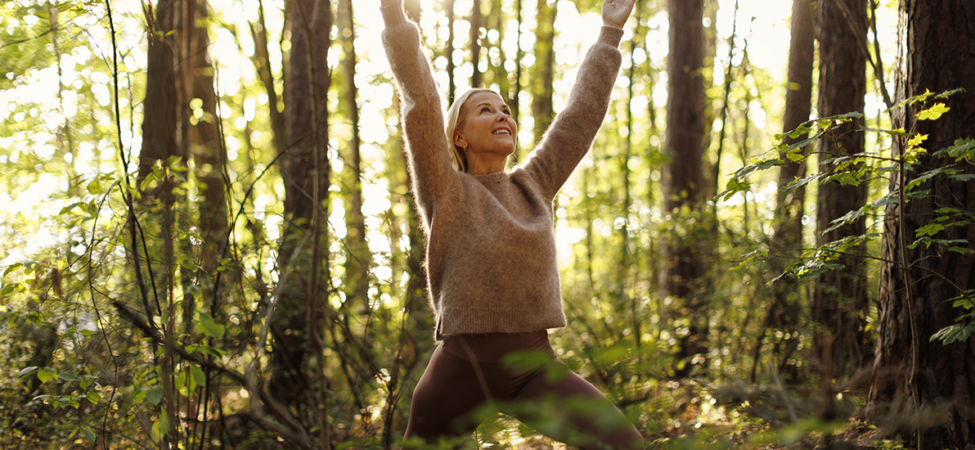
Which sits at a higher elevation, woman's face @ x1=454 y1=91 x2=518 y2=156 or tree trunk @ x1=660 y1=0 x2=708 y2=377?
tree trunk @ x1=660 y1=0 x2=708 y2=377

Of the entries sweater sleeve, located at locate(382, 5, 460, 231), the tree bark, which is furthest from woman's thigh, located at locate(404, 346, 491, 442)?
the tree bark

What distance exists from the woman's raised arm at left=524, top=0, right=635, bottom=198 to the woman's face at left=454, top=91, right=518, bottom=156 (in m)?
0.19

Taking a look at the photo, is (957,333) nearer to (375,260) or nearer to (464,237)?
(464,237)

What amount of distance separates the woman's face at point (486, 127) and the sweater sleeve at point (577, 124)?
0.19 meters

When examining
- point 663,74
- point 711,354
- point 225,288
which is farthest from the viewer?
point 663,74

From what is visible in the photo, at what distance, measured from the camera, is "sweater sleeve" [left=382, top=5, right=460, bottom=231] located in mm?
2123

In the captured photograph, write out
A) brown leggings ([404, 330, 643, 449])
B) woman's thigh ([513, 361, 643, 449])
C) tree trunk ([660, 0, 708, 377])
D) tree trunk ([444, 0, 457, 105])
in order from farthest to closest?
tree trunk ([660, 0, 708, 377])
tree trunk ([444, 0, 457, 105])
brown leggings ([404, 330, 643, 449])
woman's thigh ([513, 361, 643, 449])

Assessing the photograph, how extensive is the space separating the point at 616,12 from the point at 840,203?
3146 millimetres

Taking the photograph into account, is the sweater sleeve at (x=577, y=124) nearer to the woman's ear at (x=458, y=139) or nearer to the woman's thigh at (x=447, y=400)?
the woman's ear at (x=458, y=139)

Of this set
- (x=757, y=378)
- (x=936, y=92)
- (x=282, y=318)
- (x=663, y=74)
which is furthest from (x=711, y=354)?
(x=663, y=74)

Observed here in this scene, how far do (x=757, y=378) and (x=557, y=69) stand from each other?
10495 millimetres

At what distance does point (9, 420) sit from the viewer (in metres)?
3.09

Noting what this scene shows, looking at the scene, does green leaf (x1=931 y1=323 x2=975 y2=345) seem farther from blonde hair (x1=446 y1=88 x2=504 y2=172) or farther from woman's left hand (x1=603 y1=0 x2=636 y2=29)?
blonde hair (x1=446 y1=88 x2=504 y2=172)

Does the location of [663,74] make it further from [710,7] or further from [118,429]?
[118,429]
